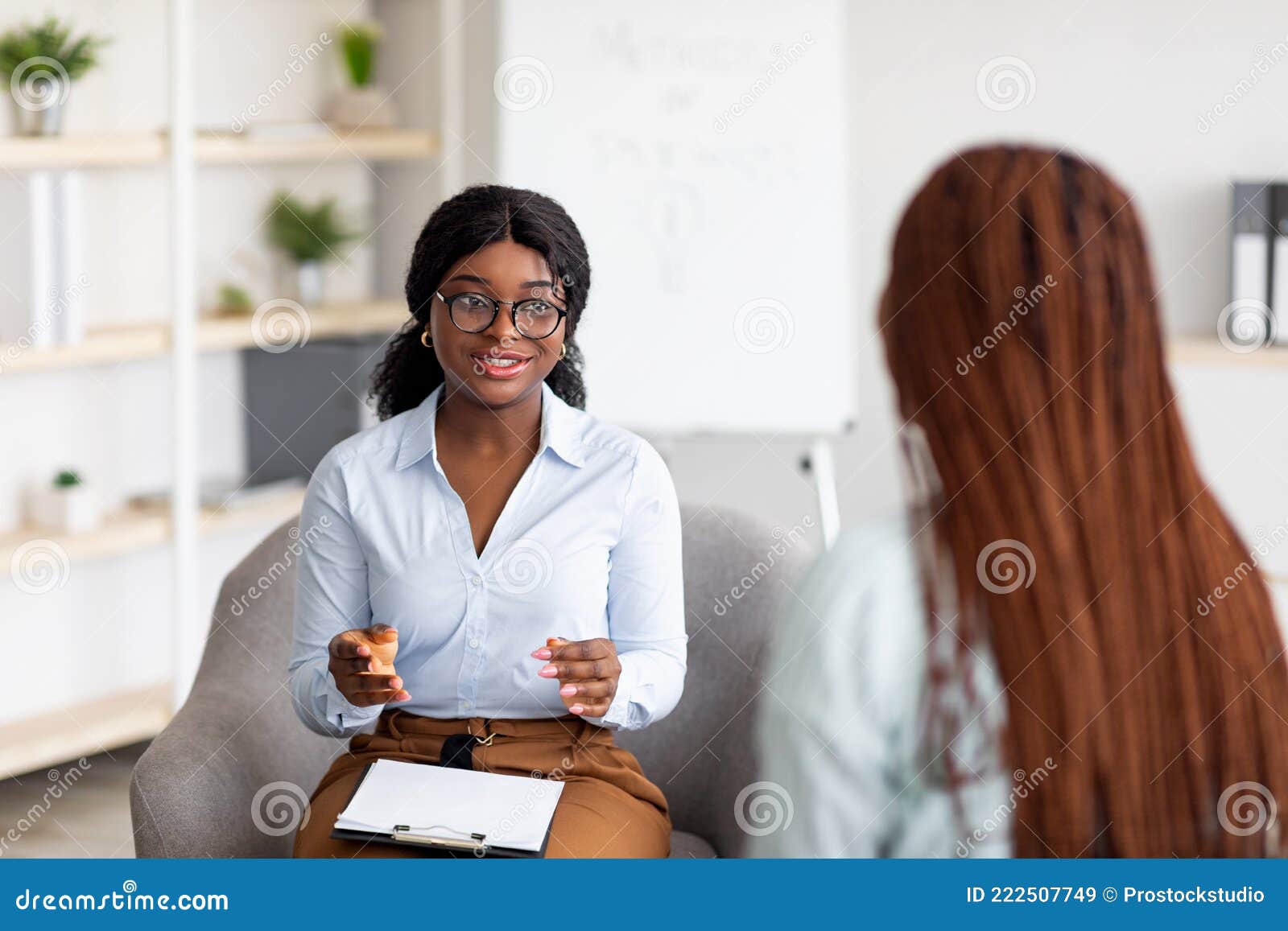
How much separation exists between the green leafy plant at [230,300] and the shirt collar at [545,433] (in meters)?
2.04

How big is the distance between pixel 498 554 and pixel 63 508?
6.15 ft

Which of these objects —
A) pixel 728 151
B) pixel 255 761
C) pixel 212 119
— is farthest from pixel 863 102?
pixel 255 761

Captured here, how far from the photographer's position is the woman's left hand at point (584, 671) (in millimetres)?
1497

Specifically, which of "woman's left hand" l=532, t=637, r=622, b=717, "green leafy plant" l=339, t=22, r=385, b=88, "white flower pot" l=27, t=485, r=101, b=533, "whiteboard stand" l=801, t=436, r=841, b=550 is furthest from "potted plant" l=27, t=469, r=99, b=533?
"woman's left hand" l=532, t=637, r=622, b=717

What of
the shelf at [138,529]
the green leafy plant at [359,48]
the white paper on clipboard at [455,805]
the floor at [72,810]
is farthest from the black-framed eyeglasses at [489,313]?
the green leafy plant at [359,48]

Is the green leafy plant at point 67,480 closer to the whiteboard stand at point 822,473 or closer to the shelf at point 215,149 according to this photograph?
the shelf at point 215,149

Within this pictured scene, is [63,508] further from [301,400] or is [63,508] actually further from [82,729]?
[301,400]

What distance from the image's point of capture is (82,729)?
10.5 ft

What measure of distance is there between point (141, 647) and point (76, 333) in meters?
0.78

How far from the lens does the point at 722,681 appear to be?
197 centimetres

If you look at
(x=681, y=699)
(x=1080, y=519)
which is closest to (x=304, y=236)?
(x=681, y=699)

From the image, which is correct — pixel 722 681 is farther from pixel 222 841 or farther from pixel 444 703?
pixel 222 841

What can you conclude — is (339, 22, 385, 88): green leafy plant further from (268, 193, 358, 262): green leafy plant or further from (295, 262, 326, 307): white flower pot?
(295, 262, 326, 307): white flower pot

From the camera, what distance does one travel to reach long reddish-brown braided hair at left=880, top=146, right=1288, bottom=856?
1.07 metres
